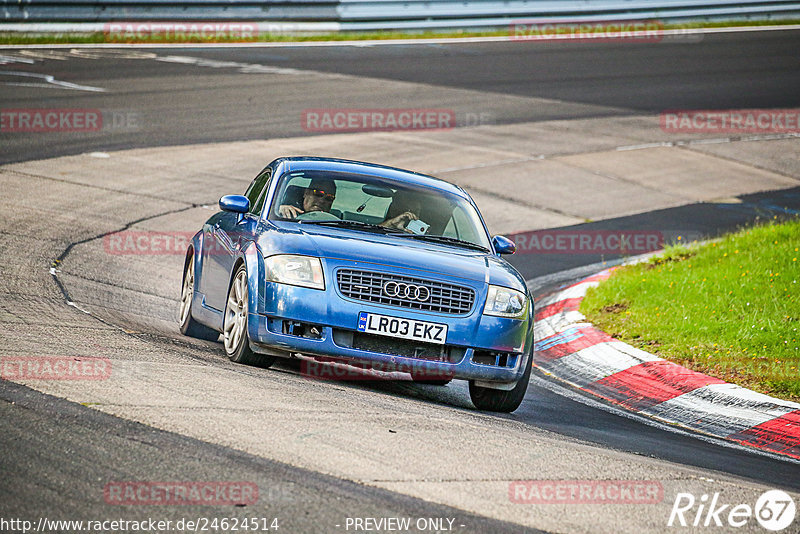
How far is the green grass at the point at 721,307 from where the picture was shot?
28.9 ft

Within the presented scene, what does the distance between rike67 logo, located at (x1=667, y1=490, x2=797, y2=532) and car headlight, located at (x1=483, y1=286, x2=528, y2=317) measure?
7.44ft

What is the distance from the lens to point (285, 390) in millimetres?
6363

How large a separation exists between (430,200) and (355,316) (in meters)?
1.78

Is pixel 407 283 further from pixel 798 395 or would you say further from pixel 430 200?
pixel 798 395

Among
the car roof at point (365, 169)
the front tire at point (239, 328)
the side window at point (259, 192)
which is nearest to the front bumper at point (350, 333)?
the front tire at point (239, 328)

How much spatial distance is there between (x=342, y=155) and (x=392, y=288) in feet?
35.5

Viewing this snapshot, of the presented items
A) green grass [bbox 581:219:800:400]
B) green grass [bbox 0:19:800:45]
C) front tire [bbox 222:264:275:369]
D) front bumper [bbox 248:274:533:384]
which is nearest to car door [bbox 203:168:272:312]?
front tire [bbox 222:264:275:369]

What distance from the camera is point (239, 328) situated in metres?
7.37

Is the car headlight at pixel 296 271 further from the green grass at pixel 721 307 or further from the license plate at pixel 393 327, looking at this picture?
the green grass at pixel 721 307

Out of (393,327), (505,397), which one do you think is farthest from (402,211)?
(505,397)

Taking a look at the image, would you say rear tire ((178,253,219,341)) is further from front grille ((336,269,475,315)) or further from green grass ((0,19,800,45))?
green grass ((0,19,800,45))

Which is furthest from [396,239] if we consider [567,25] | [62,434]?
[567,25]

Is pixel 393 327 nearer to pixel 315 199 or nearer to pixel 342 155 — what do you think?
pixel 315 199

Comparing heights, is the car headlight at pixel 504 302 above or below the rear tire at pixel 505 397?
above
